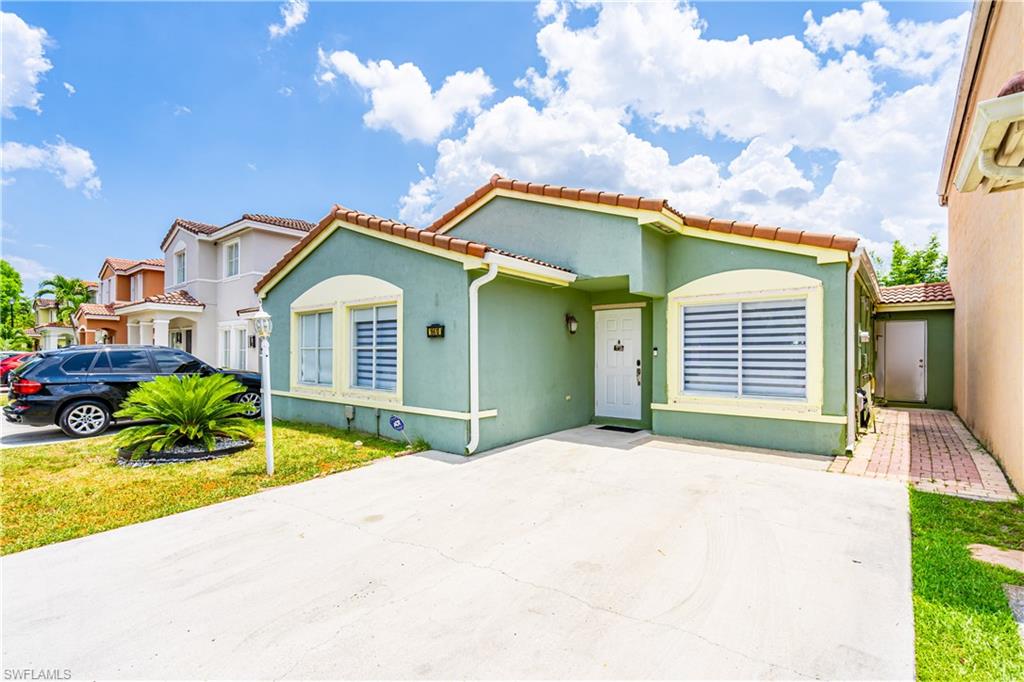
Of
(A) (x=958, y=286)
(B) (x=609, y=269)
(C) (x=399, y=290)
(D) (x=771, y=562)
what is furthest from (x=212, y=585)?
(A) (x=958, y=286)

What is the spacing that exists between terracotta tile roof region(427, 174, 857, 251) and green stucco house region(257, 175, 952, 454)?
28 millimetres

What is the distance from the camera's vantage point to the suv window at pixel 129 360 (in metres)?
9.84

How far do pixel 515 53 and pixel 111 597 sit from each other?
12009mm

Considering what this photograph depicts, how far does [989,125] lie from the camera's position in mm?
3033

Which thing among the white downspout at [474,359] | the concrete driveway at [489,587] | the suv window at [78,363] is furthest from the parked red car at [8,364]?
the concrete driveway at [489,587]

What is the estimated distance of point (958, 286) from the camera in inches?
476

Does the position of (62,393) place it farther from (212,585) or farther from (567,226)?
(567,226)

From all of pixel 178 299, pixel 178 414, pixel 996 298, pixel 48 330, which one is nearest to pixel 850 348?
pixel 996 298

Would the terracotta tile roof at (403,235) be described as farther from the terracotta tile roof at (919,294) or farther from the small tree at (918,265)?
the small tree at (918,265)

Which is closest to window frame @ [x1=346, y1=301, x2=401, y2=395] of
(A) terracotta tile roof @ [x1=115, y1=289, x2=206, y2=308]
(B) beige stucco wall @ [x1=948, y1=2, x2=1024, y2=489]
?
(B) beige stucco wall @ [x1=948, y1=2, x2=1024, y2=489]

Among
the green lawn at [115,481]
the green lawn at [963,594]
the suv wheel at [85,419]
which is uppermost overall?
the suv wheel at [85,419]

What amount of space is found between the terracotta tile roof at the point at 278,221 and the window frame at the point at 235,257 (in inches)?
51.5

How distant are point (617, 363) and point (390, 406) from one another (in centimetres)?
481

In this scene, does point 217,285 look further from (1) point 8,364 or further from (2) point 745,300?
(2) point 745,300
